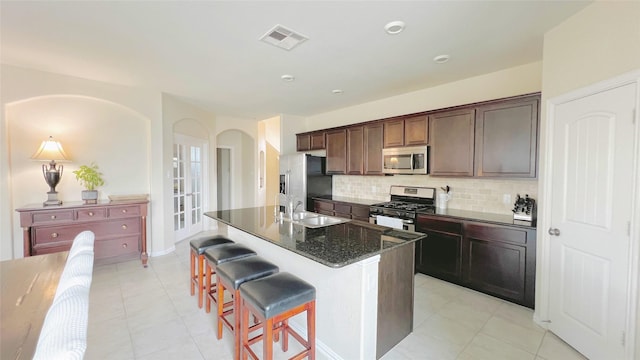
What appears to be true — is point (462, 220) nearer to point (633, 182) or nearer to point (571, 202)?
point (571, 202)

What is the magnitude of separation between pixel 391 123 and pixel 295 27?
7.23ft

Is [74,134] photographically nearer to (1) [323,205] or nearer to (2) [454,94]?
(1) [323,205]

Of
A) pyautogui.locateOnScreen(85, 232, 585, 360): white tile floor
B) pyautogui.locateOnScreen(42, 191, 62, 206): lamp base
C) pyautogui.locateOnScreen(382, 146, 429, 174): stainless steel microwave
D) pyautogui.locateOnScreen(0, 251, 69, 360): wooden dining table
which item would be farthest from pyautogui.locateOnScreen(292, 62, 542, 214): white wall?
pyautogui.locateOnScreen(42, 191, 62, 206): lamp base

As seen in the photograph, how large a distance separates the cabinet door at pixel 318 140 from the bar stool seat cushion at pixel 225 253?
3097mm

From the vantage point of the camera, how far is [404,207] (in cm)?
366

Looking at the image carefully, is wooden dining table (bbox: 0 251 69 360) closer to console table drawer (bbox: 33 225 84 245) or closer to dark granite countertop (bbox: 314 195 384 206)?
console table drawer (bbox: 33 225 84 245)

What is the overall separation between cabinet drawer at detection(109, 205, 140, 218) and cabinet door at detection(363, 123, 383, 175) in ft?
11.4

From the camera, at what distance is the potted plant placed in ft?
11.3

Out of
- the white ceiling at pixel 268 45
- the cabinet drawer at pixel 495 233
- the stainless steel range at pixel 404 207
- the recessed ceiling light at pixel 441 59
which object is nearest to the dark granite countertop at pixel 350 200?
the stainless steel range at pixel 404 207

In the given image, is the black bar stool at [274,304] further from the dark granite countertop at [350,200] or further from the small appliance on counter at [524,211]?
the dark granite countertop at [350,200]

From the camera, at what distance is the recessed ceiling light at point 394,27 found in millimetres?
2176

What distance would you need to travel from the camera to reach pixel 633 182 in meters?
1.65

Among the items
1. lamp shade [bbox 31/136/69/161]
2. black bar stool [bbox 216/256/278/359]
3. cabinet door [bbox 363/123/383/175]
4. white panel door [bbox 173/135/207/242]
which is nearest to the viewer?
black bar stool [bbox 216/256/278/359]

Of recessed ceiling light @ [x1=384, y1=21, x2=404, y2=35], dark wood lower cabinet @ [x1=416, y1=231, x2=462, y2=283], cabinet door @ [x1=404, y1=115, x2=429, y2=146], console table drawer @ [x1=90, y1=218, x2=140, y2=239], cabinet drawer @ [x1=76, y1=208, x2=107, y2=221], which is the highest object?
recessed ceiling light @ [x1=384, y1=21, x2=404, y2=35]
